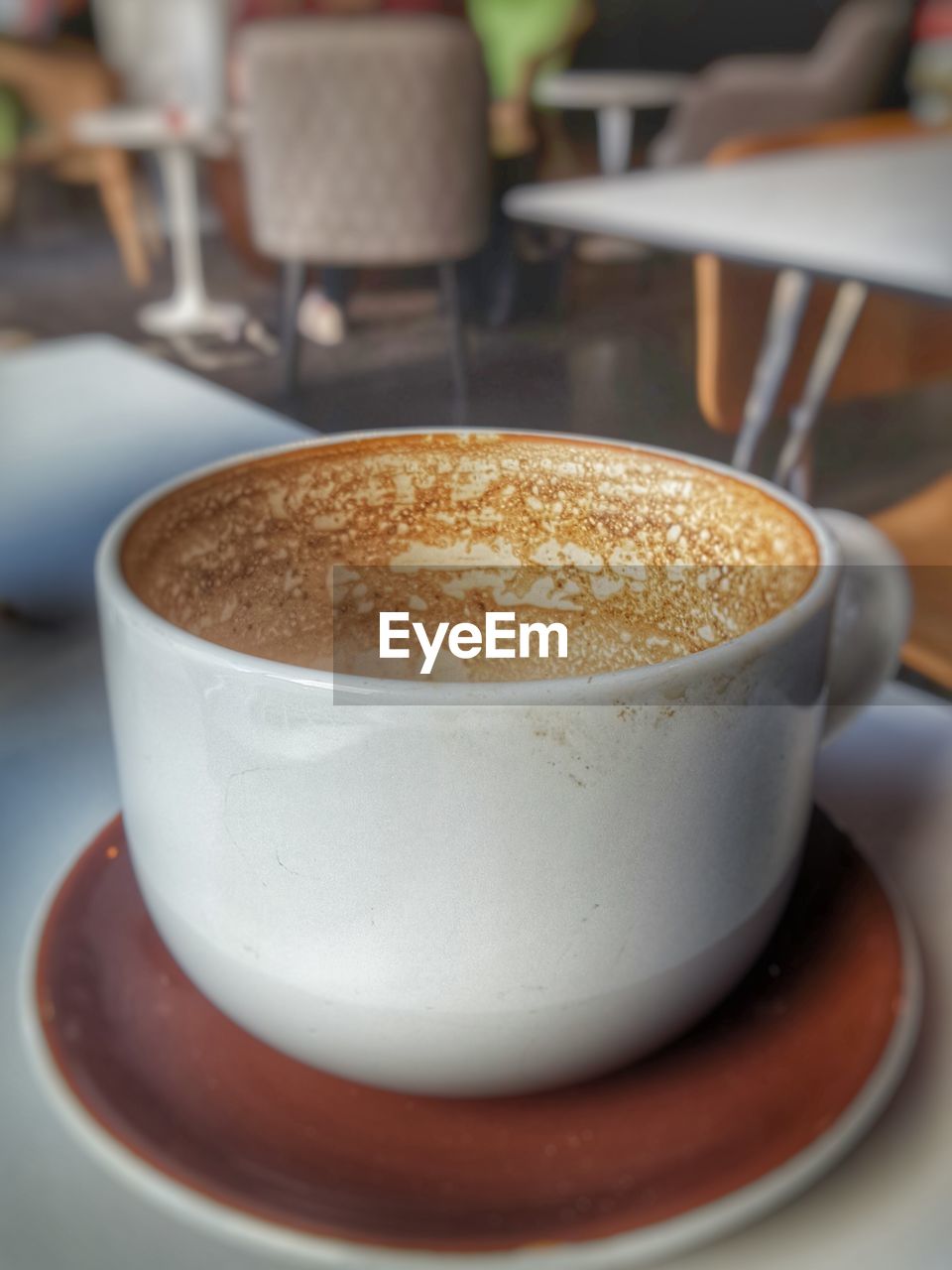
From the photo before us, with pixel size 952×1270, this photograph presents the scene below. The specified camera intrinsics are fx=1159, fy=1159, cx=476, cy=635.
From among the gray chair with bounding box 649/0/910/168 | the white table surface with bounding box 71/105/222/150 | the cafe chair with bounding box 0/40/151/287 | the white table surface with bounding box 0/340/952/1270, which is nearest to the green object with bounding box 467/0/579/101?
the gray chair with bounding box 649/0/910/168

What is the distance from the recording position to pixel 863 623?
135 millimetres

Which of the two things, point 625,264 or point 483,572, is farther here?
point 625,264

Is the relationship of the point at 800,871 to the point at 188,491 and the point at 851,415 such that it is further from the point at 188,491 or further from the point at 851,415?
the point at 851,415

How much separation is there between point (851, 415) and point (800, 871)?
0.33 m

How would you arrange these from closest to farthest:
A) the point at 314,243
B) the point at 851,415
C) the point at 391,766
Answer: the point at 391,766
the point at 851,415
the point at 314,243

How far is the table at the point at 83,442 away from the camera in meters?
0.25

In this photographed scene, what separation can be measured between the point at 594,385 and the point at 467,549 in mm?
67

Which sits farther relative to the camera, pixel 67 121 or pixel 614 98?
pixel 67 121

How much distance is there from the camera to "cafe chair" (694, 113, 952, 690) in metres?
0.30

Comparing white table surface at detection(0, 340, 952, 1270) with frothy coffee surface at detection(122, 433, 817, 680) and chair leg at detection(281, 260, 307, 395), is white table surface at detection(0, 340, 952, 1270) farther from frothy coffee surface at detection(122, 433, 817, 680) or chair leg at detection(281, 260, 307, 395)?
chair leg at detection(281, 260, 307, 395)

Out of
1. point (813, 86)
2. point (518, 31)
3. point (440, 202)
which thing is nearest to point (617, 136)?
point (518, 31)

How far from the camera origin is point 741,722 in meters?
0.09

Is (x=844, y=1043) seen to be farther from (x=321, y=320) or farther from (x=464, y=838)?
(x=321, y=320)

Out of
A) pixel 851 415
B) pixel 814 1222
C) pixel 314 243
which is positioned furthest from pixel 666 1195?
pixel 314 243
